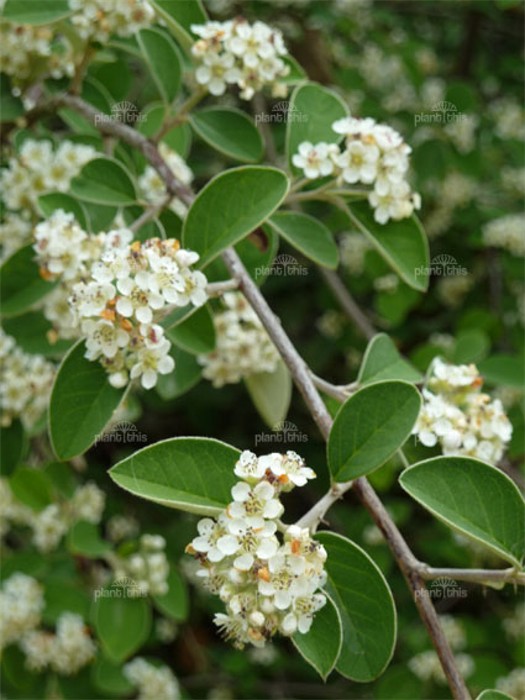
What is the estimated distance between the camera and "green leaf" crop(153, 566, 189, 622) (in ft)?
7.38

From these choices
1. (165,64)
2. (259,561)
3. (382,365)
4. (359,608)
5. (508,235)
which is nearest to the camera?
(259,561)

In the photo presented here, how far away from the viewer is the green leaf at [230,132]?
183 centimetres

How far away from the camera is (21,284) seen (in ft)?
5.71

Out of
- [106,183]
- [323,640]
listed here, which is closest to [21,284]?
[106,183]

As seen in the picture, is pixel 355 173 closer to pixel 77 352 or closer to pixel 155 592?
pixel 77 352

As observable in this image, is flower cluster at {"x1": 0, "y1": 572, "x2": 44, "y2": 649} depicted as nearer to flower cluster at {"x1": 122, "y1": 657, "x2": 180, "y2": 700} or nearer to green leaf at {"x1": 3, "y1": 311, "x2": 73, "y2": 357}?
flower cluster at {"x1": 122, "y1": 657, "x2": 180, "y2": 700}

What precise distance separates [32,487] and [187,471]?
4.27ft

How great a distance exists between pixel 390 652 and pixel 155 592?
1.16 meters

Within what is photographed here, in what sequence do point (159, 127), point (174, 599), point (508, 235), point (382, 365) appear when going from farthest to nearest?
point (508, 235)
point (174, 599)
point (159, 127)
point (382, 365)
